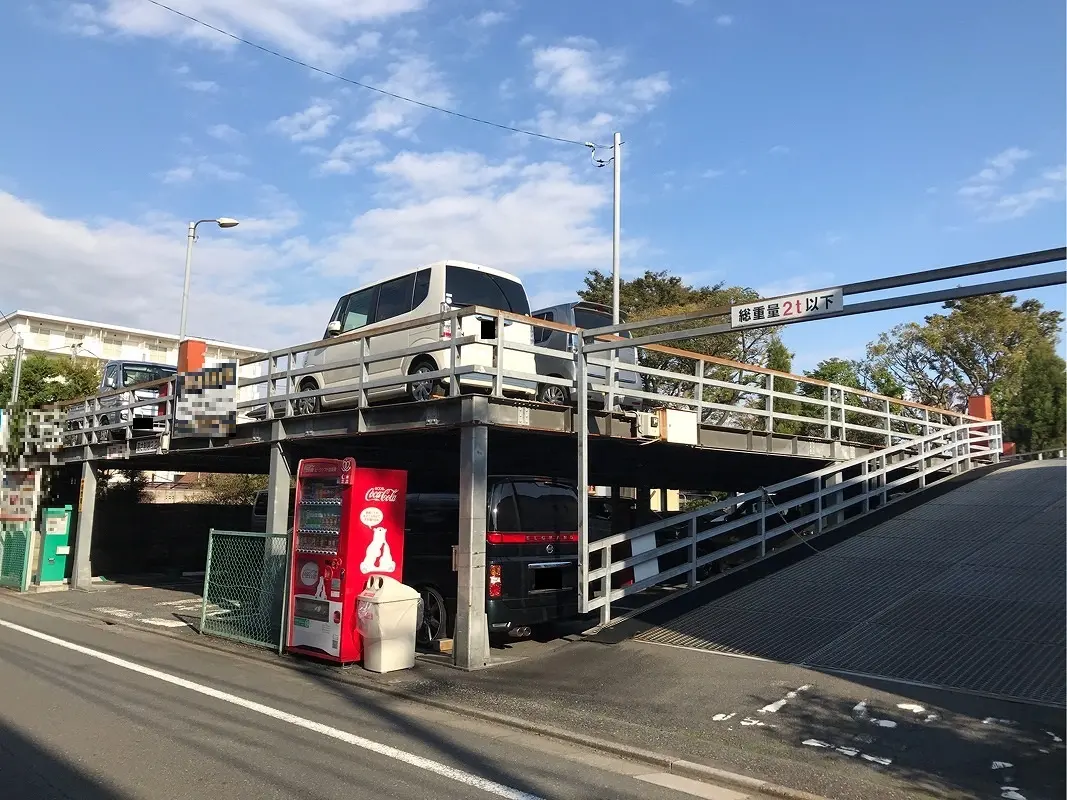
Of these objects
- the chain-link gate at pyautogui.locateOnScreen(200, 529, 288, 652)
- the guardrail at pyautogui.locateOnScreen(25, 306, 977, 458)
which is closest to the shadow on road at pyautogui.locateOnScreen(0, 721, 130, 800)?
the chain-link gate at pyautogui.locateOnScreen(200, 529, 288, 652)

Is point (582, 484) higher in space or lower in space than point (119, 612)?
higher

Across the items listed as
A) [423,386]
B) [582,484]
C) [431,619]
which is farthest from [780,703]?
[423,386]

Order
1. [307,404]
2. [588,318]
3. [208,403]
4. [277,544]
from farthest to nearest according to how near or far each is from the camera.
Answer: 1. [208,403]
2. [588,318]
3. [307,404]
4. [277,544]

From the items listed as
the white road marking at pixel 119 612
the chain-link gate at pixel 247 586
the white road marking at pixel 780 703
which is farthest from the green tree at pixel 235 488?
the white road marking at pixel 780 703

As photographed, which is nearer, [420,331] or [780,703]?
[780,703]

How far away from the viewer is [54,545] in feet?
63.6

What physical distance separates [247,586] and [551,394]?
526 centimetres

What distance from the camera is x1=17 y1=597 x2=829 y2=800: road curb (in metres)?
5.41

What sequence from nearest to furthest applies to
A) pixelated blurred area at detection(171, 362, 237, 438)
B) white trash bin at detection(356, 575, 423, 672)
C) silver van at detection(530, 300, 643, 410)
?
1. white trash bin at detection(356, 575, 423, 672)
2. silver van at detection(530, 300, 643, 410)
3. pixelated blurred area at detection(171, 362, 237, 438)

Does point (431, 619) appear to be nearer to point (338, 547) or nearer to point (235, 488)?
point (338, 547)

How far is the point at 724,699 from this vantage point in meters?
7.45

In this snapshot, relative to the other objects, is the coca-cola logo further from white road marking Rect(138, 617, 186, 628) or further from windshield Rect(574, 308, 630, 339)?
white road marking Rect(138, 617, 186, 628)

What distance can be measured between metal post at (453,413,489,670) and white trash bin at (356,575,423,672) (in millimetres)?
562

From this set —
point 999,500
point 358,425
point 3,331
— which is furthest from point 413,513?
point 3,331
